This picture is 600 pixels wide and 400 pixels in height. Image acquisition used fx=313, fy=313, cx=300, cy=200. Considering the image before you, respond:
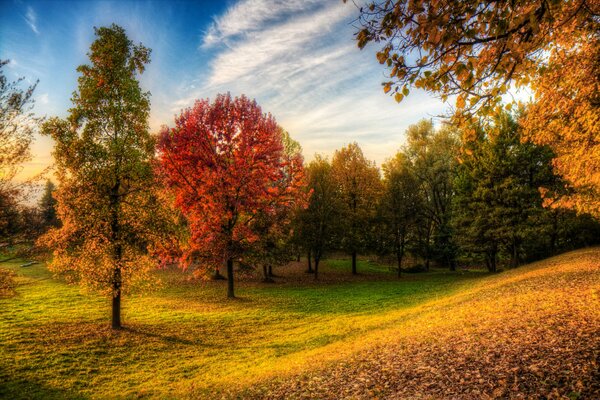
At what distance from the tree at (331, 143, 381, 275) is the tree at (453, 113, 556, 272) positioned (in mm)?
10900

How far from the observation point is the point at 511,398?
520 centimetres

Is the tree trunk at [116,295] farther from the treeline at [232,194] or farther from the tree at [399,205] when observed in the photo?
the tree at [399,205]

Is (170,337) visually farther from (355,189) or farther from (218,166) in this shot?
(355,189)

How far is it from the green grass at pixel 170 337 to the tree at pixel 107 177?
272cm

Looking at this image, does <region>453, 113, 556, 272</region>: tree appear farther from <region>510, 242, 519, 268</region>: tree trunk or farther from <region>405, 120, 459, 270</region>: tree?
<region>405, 120, 459, 270</region>: tree

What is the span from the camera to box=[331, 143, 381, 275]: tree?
3759 cm

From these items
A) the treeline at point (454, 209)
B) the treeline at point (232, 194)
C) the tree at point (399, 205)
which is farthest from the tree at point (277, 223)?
the tree at point (399, 205)

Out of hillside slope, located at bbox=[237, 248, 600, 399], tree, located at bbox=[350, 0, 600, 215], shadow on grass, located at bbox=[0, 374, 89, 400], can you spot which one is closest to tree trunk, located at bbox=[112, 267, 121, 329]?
shadow on grass, located at bbox=[0, 374, 89, 400]

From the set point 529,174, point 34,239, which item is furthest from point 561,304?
point 529,174

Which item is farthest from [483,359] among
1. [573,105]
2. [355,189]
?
[355,189]

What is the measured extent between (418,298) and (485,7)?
21.8m

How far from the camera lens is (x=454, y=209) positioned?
3988 centimetres

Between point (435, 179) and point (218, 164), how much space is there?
34283mm

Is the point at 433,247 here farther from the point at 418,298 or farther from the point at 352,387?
the point at 352,387
